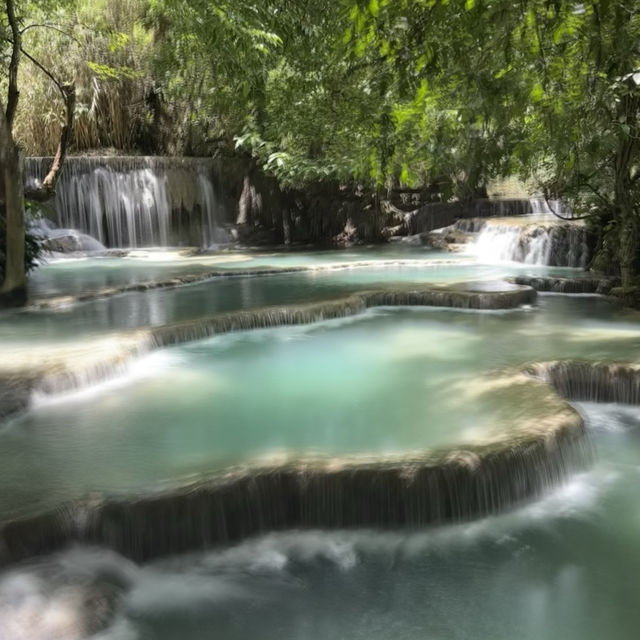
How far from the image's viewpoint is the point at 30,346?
274 inches

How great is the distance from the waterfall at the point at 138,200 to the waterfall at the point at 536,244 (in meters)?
7.71

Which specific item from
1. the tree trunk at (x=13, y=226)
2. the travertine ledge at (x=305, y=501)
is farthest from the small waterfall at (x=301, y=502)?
the tree trunk at (x=13, y=226)

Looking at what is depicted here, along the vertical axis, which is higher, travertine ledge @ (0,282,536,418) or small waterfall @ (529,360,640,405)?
travertine ledge @ (0,282,536,418)

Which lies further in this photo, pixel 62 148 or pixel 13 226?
pixel 62 148

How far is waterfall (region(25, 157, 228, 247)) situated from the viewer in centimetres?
1800

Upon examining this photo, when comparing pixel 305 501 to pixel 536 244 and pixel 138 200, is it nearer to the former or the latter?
pixel 536 244

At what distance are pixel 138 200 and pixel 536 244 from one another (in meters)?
10.1

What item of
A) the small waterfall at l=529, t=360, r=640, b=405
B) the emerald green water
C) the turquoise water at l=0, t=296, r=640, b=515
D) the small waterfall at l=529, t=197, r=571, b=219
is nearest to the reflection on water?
the emerald green water

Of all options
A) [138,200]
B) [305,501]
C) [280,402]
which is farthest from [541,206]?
[305,501]

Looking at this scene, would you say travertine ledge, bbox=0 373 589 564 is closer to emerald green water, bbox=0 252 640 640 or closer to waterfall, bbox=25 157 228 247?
emerald green water, bbox=0 252 640 640

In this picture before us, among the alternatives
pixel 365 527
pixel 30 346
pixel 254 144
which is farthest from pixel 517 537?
pixel 254 144

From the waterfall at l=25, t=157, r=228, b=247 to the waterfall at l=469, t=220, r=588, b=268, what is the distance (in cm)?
771

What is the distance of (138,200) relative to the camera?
18781 mm

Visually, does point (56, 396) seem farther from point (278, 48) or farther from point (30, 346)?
point (278, 48)
